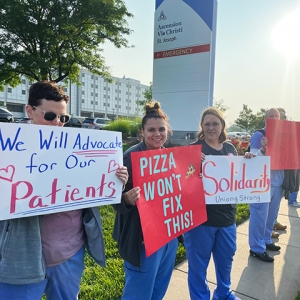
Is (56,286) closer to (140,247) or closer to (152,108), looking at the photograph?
(140,247)

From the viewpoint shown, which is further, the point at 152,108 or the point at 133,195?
the point at 152,108

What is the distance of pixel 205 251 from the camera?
7.78ft

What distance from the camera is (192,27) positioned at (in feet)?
32.1

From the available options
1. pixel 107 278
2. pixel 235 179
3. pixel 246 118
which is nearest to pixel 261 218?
pixel 235 179

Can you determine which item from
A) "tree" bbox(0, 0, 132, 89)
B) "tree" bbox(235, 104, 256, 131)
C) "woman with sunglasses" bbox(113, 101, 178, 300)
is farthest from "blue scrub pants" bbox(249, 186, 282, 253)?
"tree" bbox(235, 104, 256, 131)

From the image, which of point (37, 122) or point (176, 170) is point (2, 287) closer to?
point (37, 122)

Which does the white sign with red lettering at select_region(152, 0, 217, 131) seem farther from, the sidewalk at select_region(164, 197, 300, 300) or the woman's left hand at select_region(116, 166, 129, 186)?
the woman's left hand at select_region(116, 166, 129, 186)

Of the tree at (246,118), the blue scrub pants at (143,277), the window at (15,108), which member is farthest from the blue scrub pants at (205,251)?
the window at (15,108)

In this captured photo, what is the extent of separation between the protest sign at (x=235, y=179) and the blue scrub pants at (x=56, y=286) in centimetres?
128

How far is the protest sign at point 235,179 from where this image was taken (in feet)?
7.93

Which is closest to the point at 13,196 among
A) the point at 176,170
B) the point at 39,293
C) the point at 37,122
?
the point at 37,122

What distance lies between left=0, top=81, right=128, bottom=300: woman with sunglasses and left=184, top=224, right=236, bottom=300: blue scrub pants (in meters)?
1.01

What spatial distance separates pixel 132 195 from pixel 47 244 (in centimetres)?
60

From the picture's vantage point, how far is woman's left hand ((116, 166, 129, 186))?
176 centimetres
